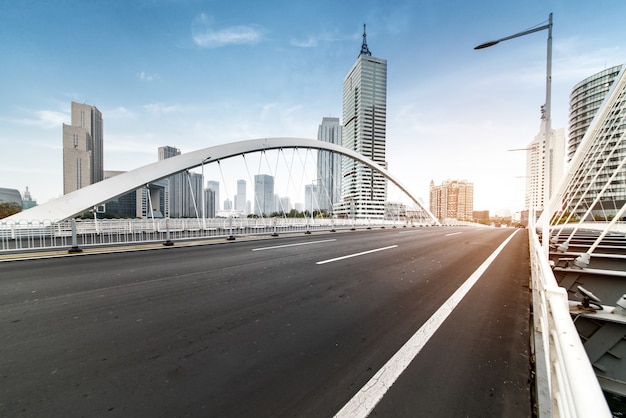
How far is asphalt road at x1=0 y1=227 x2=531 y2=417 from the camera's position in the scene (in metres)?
1.96

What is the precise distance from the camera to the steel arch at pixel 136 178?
598 inches

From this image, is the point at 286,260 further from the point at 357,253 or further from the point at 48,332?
the point at 48,332

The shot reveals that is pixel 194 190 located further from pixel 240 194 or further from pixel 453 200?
pixel 453 200

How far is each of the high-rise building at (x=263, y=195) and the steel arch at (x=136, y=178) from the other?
3.37 metres

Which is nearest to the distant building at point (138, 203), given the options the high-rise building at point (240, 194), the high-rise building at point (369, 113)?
the high-rise building at point (240, 194)

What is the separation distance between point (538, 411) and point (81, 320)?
4999 mm

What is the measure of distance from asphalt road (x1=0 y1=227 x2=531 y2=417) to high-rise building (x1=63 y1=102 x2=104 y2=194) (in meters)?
55.0

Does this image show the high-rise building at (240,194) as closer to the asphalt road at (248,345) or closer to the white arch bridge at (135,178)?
the white arch bridge at (135,178)

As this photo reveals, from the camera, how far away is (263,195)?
31.9 m

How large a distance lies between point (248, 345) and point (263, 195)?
2985 cm

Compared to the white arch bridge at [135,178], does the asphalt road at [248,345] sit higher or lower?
lower

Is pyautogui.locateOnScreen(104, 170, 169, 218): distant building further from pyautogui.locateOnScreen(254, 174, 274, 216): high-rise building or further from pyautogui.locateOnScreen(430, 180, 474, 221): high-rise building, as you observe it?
pyautogui.locateOnScreen(430, 180, 474, 221): high-rise building

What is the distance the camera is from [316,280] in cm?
517

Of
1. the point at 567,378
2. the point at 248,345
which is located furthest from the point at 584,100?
the point at 248,345
